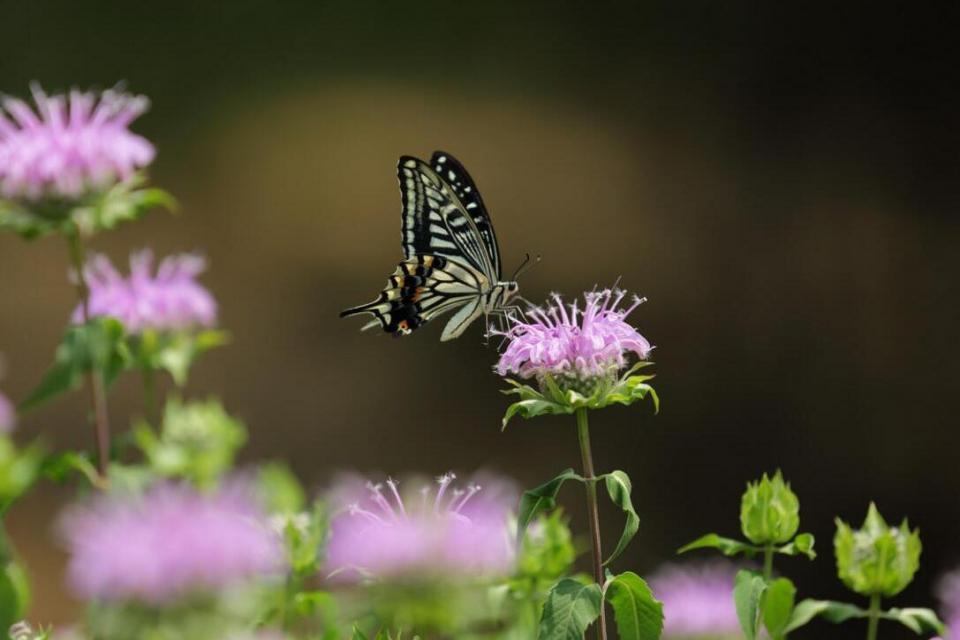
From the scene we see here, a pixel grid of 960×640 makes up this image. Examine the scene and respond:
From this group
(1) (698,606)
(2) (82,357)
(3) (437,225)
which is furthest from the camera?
(3) (437,225)

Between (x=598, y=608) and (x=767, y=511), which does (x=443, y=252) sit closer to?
(x=767, y=511)

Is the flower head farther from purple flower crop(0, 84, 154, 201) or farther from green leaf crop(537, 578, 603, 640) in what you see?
purple flower crop(0, 84, 154, 201)

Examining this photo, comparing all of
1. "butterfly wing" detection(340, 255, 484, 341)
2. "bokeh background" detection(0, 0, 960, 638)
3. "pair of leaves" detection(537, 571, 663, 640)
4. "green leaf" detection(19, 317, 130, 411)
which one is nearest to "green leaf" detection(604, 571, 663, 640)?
"pair of leaves" detection(537, 571, 663, 640)

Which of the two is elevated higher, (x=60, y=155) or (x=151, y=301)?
(x=60, y=155)

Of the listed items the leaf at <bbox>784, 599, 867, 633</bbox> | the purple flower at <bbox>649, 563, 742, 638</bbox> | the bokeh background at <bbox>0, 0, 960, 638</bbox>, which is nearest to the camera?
the leaf at <bbox>784, 599, 867, 633</bbox>

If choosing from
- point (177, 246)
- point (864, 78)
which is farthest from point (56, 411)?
point (864, 78)

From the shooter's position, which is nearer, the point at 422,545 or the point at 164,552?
the point at 164,552

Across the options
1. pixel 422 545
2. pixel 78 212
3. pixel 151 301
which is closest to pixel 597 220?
pixel 151 301
